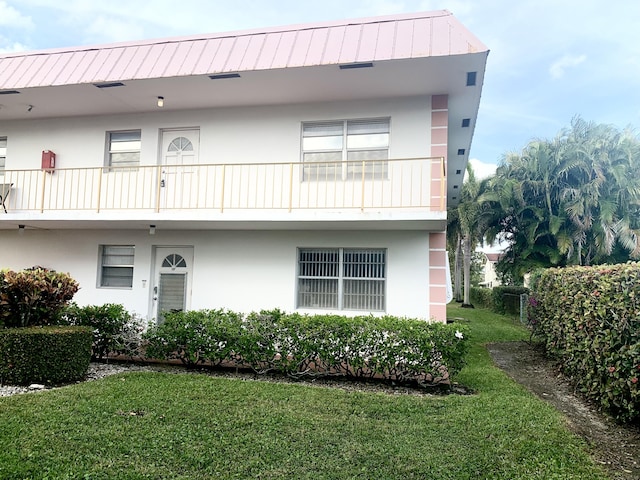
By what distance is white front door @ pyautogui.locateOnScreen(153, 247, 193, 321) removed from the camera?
1054 cm

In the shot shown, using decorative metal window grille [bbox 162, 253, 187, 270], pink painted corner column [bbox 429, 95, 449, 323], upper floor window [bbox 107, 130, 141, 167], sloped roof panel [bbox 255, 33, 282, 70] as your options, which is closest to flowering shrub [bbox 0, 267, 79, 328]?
decorative metal window grille [bbox 162, 253, 187, 270]

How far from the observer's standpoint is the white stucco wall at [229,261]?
9.26m

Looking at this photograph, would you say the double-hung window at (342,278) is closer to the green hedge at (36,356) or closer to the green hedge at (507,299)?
the green hedge at (36,356)

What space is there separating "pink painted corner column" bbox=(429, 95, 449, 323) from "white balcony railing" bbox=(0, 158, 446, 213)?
0.15m

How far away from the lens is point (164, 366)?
29.0ft

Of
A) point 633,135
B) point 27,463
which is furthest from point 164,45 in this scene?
point 633,135

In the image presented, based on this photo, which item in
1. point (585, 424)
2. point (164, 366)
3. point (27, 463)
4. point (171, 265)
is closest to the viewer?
point (27, 463)

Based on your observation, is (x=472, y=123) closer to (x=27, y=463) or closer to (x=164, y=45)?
(x=164, y=45)

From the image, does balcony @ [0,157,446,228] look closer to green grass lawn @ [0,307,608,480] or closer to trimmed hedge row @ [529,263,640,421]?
trimmed hedge row @ [529,263,640,421]

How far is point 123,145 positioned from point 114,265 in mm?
2953

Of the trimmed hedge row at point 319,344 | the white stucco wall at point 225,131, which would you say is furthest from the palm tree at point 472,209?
the trimmed hedge row at point 319,344

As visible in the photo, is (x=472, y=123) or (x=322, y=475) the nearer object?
(x=322, y=475)

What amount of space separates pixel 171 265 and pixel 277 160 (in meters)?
3.55

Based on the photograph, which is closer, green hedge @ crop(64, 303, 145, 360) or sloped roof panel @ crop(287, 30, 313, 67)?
sloped roof panel @ crop(287, 30, 313, 67)
